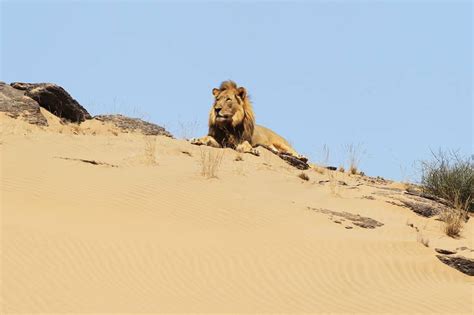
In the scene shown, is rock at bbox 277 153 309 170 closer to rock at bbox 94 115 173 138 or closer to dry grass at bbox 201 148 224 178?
dry grass at bbox 201 148 224 178

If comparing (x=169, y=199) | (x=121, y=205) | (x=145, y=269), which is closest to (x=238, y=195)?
(x=169, y=199)

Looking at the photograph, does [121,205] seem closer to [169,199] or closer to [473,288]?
[169,199]

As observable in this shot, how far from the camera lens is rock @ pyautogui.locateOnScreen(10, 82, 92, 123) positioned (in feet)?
60.7

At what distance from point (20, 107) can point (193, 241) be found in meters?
8.59

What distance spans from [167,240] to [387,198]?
520cm

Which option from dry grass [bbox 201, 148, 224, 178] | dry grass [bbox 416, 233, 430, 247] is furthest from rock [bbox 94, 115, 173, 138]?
dry grass [bbox 416, 233, 430, 247]

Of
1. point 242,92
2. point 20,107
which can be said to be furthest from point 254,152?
point 20,107

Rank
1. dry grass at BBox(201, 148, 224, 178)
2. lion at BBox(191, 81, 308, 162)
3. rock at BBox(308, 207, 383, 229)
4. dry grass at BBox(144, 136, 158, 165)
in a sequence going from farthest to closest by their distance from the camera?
1. lion at BBox(191, 81, 308, 162)
2. dry grass at BBox(144, 136, 158, 165)
3. dry grass at BBox(201, 148, 224, 178)
4. rock at BBox(308, 207, 383, 229)

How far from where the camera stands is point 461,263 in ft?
33.8

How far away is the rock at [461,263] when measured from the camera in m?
10.2

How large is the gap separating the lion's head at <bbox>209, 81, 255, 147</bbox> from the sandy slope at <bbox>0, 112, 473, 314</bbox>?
60.2 inches

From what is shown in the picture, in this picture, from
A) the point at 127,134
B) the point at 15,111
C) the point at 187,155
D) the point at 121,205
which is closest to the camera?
the point at 121,205

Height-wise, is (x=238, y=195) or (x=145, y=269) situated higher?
(x=238, y=195)

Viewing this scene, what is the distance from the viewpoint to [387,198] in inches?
545
